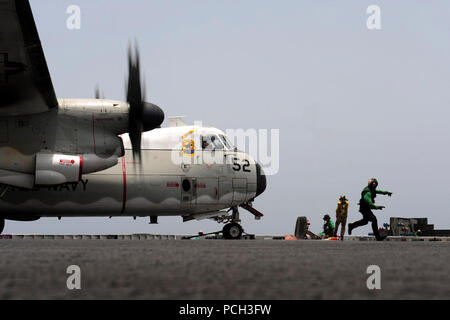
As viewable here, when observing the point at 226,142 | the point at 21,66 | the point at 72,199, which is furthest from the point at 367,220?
the point at 21,66

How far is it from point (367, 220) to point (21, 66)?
1102 centimetres

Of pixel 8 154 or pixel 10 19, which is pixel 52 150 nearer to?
pixel 8 154

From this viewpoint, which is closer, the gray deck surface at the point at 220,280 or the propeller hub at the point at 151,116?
the gray deck surface at the point at 220,280

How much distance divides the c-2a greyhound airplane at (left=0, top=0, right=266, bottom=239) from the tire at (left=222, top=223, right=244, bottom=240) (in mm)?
38

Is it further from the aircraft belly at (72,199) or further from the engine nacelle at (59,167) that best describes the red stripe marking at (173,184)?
the engine nacelle at (59,167)

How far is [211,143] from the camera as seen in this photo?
73.0ft

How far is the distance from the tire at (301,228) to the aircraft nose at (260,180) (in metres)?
5.74

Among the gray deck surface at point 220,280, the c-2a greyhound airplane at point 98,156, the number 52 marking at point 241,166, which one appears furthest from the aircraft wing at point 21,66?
the gray deck surface at point 220,280

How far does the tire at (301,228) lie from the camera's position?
27.9m

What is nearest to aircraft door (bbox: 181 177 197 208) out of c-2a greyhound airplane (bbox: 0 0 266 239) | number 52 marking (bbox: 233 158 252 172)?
c-2a greyhound airplane (bbox: 0 0 266 239)

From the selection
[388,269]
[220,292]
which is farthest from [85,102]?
[220,292]

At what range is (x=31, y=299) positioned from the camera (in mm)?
4047

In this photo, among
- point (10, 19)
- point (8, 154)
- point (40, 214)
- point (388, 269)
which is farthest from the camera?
point (40, 214)
